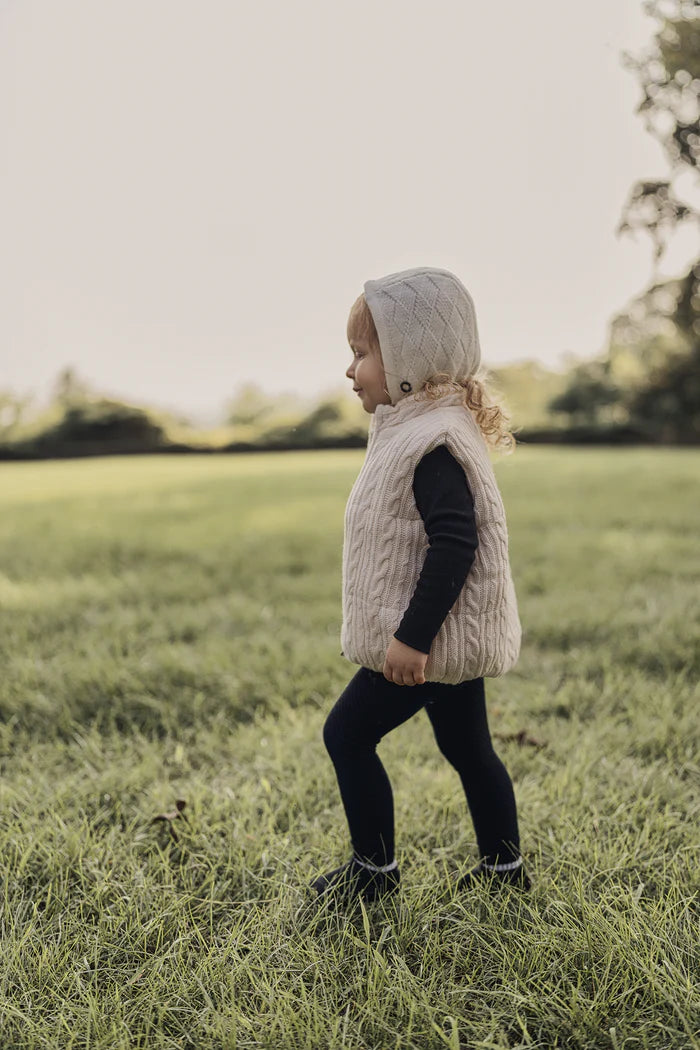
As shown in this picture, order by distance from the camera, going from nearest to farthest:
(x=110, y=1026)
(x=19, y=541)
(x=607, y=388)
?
1. (x=110, y=1026)
2. (x=19, y=541)
3. (x=607, y=388)

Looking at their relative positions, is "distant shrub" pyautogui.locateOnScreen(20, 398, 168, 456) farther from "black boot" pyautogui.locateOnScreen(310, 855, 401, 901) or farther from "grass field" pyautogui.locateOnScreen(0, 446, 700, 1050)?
"black boot" pyautogui.locateOnScreen(310, 855, 401, 901)

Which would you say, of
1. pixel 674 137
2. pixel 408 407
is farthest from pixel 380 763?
pixel 674 137

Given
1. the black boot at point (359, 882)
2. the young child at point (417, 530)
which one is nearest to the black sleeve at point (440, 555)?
the young child at point (417, 530)

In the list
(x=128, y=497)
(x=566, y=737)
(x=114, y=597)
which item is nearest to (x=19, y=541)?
(x=114, y=597)

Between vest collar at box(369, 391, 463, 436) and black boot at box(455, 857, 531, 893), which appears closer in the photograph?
A: vest collar at box(369, 391, 463, 436)

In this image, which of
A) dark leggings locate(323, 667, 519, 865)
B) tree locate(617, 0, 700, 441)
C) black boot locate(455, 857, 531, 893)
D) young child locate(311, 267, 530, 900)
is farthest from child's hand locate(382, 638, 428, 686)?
tree locate(617, 0, 700, 441)

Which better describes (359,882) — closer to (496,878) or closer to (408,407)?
(496,878)

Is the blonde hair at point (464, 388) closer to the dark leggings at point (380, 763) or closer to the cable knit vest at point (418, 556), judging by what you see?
the cable knit vest at point (418, 556)

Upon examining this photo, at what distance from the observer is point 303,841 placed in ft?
7.00

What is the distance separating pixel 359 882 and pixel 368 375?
1.16 meters

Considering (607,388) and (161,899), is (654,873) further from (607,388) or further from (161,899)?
(607,388)

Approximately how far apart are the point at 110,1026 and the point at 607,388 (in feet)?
114

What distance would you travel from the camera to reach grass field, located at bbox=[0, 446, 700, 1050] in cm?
154

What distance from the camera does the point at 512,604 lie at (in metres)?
1.82
